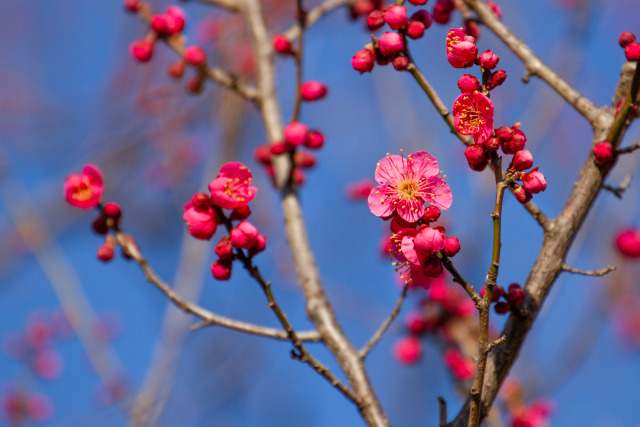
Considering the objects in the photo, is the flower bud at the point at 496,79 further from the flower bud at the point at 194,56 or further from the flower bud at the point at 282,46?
the flower bud at the point at 194,56

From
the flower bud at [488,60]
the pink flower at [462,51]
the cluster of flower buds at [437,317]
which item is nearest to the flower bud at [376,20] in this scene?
the pink flower at [462,51]

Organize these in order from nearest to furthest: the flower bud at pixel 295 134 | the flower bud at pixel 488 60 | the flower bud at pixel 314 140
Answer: the flower bud at pixel 488 60 < the flower bud at pixel 295 134 < the flower bud at pixel 314 140

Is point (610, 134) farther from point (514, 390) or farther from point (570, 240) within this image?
point (514, 390)

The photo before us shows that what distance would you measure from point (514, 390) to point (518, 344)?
1.47m

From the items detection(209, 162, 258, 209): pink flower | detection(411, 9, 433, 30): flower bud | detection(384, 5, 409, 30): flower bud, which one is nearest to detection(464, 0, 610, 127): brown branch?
detection(411, 9, 433, 30): flower bud

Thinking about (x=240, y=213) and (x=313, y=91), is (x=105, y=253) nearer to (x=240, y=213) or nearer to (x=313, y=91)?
(x=240, y=213)

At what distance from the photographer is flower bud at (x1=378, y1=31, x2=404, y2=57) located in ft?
5.74

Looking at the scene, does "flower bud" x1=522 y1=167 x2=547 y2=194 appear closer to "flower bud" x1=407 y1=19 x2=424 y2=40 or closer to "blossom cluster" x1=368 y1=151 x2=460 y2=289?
"blossom cluster" x1=368 y1=151 x2=460 y2=289

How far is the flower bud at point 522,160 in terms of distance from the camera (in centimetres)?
142

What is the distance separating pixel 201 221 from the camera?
168 centimetres

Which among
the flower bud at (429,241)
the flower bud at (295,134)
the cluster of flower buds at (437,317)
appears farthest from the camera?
the cluster of flower buds at (437,317)

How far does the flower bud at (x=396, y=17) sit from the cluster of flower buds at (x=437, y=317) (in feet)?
4.80

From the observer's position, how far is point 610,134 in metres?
1.68

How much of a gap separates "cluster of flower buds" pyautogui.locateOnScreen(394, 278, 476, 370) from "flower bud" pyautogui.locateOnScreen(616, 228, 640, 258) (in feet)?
2.43
